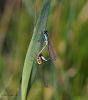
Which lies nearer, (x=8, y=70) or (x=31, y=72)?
(x=31, y=72)

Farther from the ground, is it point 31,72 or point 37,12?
point 37,12

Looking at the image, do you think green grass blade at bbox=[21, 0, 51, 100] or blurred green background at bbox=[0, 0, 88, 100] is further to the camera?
blurred green background at bbox=[0, 0, 88, 100]

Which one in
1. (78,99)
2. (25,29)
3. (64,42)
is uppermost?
(25,29)

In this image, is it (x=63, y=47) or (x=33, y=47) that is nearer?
(x=33, y=47)

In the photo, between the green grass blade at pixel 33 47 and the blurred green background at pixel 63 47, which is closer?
the green grass blade at pixel 33 47

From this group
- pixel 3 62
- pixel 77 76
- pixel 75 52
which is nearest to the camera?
pixel 77 76

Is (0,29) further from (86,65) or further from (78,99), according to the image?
(78,99)

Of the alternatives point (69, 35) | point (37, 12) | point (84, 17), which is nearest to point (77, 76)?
point (69, 35)

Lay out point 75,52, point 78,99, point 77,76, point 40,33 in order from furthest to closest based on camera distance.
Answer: point 75,52 < point 77,76 < point 78,99 < point 40,33
